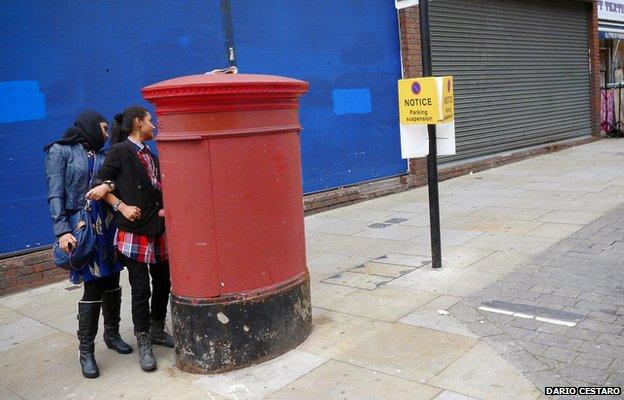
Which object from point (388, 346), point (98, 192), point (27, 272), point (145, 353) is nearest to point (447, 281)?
point (388, 346)

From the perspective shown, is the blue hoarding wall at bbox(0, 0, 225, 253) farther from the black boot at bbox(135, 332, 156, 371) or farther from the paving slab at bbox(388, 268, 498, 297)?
the paving slab at bbox(388, 268, 498, 297)

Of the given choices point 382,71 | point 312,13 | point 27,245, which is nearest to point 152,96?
point 27,245

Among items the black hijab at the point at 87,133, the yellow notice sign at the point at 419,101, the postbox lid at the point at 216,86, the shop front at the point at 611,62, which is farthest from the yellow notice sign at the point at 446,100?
the shop front at the point at 611,62

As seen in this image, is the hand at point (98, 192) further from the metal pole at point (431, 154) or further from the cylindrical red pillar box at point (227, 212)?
the metal pole at point (431, 154)

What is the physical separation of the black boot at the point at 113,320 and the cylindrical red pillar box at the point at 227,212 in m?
0.58

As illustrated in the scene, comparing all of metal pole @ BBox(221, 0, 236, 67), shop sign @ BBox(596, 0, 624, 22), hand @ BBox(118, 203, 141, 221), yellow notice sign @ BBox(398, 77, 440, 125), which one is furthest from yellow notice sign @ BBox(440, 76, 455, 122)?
shop sign @ BBox(596, 0, 624, 22)

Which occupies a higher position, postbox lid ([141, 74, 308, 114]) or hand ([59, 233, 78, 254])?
postbox lid ([141, 74, 308, 114])

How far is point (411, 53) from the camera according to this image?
11188mm

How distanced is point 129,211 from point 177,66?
4317 mm

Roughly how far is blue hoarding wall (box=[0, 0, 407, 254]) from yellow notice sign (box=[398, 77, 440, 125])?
3.53 meters

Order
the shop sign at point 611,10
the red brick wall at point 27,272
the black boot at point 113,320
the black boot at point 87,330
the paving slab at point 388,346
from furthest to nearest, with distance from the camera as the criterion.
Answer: the shop sign at point 611,10
the red brick wall at point 27,272
the black boot at point 113,320
the black boot at point 87,330
the paving slab at point 388,346

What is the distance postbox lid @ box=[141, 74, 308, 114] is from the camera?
151 inches

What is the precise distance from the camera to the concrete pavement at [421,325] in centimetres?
376

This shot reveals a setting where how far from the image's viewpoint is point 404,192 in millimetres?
11102
